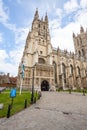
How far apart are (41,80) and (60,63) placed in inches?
524

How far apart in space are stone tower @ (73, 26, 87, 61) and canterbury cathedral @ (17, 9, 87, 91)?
16.6m

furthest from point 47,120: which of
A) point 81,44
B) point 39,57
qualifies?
point 81,44

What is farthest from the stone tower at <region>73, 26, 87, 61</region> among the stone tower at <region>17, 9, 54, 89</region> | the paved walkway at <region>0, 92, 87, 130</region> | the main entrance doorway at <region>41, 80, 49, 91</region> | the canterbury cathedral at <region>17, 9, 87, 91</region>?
the paved walkway at <region>0, 92, 87, 130</region>

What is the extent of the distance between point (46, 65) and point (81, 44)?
155 ft

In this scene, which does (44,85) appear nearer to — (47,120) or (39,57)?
(39,57)

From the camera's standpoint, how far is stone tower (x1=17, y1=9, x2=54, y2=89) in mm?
36562

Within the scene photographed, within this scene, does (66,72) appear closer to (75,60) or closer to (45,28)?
(75,60)

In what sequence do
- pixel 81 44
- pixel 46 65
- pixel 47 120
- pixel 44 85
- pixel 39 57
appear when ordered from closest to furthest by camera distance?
pixel 47 120
pixel 46 65
pixel 44 85
pixel 39 57
pixel 81 44

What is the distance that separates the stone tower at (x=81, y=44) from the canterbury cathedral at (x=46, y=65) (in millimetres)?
16606

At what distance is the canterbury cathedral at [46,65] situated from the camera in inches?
1462

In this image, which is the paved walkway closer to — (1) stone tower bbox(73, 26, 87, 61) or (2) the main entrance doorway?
(2) the main entrance doorway

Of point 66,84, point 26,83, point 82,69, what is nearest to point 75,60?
point 82,69

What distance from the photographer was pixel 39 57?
43.5m

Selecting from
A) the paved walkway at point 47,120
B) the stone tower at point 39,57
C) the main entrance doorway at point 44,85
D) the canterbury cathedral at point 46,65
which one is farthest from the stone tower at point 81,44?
the paved walkway at point 47,120
